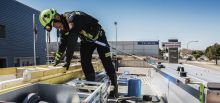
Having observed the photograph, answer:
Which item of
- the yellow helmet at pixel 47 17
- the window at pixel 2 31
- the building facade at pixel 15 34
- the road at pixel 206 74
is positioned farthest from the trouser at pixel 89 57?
the window at pixel 2 31

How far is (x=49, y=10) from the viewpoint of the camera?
471 centimetres

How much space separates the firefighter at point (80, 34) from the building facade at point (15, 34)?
74.8ft

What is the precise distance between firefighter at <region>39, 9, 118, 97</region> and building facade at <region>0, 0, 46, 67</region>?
22.8m

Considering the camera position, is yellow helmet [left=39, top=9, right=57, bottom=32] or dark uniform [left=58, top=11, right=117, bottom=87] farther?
dark uniform [left=58, top=11, right=117, bottom=87]

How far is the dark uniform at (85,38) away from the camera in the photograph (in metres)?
4.79

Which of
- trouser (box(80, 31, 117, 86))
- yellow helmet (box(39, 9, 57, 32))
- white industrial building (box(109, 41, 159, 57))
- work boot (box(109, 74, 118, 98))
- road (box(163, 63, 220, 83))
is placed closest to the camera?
road (box(163, 63, 220, 83))

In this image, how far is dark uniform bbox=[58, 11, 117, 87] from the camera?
479 cm

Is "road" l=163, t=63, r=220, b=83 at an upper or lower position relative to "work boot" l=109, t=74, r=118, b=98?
upper

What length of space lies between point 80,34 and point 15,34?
1008 inches

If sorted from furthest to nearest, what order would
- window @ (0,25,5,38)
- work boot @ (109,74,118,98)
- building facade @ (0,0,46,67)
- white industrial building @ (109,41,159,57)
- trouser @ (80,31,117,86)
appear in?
white industrial building @ (109,41,159,57) < building facade @ (0,0,46,67) < window @ (0,25,5,38) < work boot @ (109,74,118,98) < trouser @ (80,31,117,86)

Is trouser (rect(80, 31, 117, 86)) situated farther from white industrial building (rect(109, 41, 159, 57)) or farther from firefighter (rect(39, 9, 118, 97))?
white industrial building (rect(109, 41, 159, 57))

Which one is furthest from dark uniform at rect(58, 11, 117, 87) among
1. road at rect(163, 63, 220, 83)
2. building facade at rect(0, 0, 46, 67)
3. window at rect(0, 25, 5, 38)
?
window at rect(0, 25, 5, 38)

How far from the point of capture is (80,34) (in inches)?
222

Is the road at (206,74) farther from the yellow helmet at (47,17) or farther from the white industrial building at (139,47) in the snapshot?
the white industrial building at (139,47)
